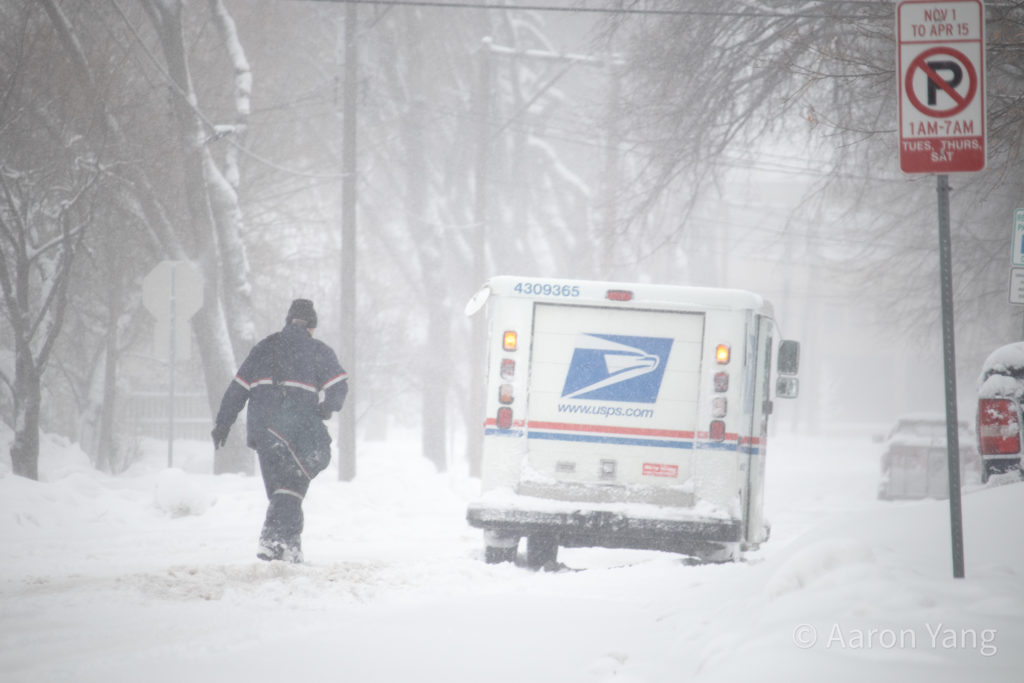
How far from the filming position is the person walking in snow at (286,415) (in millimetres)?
8359

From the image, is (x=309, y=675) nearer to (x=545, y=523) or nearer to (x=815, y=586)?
(x=815, y=586)

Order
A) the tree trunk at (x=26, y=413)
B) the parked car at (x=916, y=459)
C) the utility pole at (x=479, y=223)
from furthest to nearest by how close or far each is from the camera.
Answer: the utility pole at (x=479, y=223), the parked car at (x=916, y=459), the tree trunk at (x=26, y=413)

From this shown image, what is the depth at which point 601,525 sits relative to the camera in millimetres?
8633

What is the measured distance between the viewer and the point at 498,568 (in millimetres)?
8891

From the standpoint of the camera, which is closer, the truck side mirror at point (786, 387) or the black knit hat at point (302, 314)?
the black knit hat at point (302, 314)

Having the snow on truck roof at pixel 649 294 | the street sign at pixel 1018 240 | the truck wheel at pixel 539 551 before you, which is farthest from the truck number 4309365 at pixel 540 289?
the street sign at pixel 1018 240

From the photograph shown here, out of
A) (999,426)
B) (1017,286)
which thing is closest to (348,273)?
(1017,286)

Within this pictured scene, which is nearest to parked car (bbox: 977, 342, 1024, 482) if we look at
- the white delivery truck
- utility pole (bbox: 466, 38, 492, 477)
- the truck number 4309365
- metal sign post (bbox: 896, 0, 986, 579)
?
the white delivery truck

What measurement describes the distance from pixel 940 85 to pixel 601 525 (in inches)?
172

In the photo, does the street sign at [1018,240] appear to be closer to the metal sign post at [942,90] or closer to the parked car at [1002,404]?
the parked car at [1002,404]

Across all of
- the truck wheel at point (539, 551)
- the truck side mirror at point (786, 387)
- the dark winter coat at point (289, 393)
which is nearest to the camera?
the dark winter coat at point (289, 393)

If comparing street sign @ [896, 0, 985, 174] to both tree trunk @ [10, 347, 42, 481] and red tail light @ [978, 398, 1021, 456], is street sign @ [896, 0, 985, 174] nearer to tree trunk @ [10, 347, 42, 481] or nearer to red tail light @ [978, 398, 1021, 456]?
red tail light @ [978, 398, 1021, 456]

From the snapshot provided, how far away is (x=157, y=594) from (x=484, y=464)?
283 centimetres

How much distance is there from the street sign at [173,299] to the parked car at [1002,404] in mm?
10488
